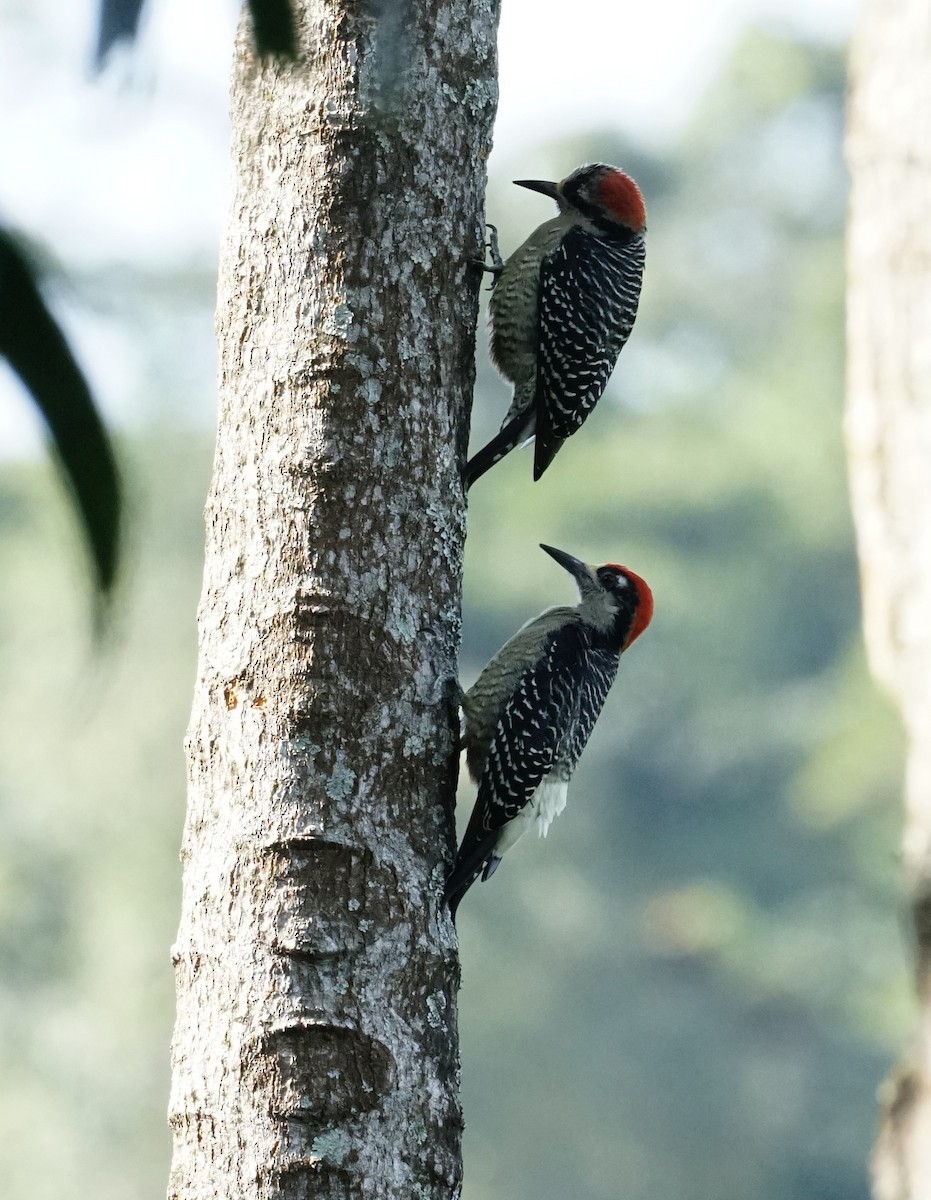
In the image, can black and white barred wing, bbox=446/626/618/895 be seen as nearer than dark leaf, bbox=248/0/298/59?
No

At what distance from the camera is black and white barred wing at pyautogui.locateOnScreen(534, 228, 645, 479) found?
Result: 418cm

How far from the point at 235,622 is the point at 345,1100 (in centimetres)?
80

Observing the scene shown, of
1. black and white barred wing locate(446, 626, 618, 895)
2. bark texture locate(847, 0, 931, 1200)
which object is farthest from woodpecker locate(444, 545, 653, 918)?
bark texture locate(847, 0, 931, 1200)

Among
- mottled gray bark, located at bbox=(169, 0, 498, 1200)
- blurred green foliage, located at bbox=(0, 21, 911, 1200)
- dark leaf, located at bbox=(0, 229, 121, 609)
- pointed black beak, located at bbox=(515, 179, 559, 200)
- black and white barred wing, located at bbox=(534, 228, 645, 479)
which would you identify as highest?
blurred green foliage, located at bbox=(0, 21, 911, 1200)

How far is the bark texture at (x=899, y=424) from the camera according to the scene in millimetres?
3527

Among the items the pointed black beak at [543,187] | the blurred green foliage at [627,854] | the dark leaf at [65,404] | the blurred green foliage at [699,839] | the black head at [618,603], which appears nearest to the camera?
the dark leaf at [65,404]

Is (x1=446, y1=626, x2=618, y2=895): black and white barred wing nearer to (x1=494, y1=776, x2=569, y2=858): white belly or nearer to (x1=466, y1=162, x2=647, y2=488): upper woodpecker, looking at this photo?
(x1=494, y1=776, x2=569, y2=858): white belly

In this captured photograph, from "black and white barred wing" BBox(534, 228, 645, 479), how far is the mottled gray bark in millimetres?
1133

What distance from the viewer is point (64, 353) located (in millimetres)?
761

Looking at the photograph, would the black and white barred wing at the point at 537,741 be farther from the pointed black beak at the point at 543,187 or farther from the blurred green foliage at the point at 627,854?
the blurred green foliage at the point at 627,854

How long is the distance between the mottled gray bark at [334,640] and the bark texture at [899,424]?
3.75 ft

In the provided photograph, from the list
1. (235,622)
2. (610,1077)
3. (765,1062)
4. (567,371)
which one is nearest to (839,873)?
(765,1062)

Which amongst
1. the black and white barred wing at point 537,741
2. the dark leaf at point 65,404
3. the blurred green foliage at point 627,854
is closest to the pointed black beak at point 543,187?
the black and white barred wing at point 537,741

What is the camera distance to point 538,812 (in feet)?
12.6
